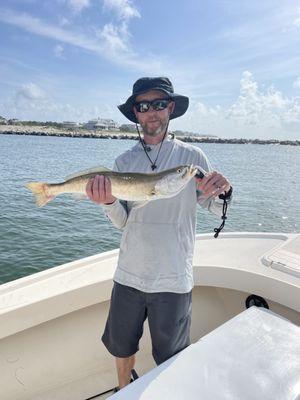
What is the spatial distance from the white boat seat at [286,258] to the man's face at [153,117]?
1556 millimetres

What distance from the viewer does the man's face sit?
7.90 ft

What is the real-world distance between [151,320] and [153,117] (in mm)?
1329

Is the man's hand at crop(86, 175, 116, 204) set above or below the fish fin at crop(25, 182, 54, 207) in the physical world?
above

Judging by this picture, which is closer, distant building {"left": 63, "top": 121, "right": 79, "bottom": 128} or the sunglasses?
the sunglasses

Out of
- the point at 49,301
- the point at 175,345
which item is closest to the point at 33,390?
the point at 49,301

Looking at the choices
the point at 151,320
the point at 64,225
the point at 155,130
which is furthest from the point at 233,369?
the point at 64,225

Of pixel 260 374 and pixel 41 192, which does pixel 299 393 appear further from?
pixel 41 192

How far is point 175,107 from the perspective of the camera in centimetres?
267

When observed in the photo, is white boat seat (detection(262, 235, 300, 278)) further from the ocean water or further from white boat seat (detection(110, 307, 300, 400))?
the ocean water

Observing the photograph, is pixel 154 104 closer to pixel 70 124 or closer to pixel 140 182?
pixel 140 182

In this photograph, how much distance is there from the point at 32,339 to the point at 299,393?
213cm

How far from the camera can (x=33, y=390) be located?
297 cm

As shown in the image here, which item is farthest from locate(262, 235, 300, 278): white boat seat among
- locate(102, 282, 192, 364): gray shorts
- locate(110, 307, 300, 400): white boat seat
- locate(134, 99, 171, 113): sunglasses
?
locate(134, 99, 171, 113): sunglasses

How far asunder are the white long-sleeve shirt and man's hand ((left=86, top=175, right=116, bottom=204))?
60 mm
